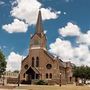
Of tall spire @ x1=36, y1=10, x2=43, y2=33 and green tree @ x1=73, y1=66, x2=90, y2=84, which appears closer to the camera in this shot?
tall spire @ x1=36, y1=10, x2=43, y2=33

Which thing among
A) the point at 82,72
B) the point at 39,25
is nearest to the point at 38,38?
the point at 39,25

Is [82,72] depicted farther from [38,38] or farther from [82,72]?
[38,38]

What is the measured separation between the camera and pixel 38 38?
121562 millimetres

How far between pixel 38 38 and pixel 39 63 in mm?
9726

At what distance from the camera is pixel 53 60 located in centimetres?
11694

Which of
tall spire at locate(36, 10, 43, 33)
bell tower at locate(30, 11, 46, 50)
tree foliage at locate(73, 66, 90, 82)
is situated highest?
tall spire at locate(36, 10, 43, 33)

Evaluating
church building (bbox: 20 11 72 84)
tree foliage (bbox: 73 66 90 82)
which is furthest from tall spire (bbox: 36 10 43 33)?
tree foliage (bbox: 73 66 90 82)

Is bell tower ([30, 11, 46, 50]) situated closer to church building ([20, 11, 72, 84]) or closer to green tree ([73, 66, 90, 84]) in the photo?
church building ([20, 11, 72, 84])

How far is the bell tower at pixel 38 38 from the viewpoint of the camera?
397ft

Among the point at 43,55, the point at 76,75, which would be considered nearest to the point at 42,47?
the point at 43,55

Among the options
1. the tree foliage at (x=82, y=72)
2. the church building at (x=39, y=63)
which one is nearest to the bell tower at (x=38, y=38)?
the church building at (x=39, y=63)

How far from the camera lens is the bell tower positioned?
12088cm

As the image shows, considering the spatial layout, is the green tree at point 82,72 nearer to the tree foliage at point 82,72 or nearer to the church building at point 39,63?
the tree foliage at point 82,72

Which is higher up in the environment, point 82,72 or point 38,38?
point 38,38
